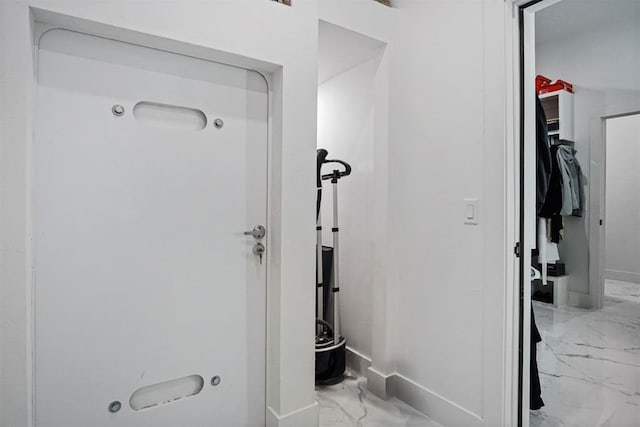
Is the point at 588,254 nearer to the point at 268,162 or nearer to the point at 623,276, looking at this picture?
the point at 623,276

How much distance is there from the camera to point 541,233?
7.21ft

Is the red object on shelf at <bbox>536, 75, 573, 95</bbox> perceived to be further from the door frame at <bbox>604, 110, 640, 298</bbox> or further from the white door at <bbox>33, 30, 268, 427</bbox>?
the white door at <bbox>33, 30, 268, 427</bbox>

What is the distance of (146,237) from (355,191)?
138 centimetres

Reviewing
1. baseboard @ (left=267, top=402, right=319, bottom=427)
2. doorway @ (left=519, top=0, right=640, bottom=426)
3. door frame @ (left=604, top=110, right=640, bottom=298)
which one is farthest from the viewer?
door frame @ (left=604, top=110, right=640, bottom=298)

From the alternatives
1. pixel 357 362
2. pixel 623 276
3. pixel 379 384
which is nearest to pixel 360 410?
pixel 379 384

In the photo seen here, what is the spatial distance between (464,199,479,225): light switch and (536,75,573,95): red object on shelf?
8.03 ft

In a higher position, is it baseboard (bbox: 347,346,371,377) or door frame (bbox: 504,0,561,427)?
door frame (bbox: 504,0,561,427)

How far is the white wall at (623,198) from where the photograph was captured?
377 centimetres

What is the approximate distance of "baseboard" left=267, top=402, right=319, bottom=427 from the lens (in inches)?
66.9

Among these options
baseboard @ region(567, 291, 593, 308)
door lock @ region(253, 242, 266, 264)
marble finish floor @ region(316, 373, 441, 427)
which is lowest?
marble finish floor @ region(316, 373, 441, 427)

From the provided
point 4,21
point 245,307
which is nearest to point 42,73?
point 4,21

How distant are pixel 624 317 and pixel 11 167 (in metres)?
4.35

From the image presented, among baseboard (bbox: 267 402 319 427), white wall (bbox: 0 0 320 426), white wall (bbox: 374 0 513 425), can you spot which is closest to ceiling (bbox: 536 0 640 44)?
white wall (bbox: 374 0 513 425)

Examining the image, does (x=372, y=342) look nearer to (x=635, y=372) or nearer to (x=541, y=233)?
(x=541, y=233)
